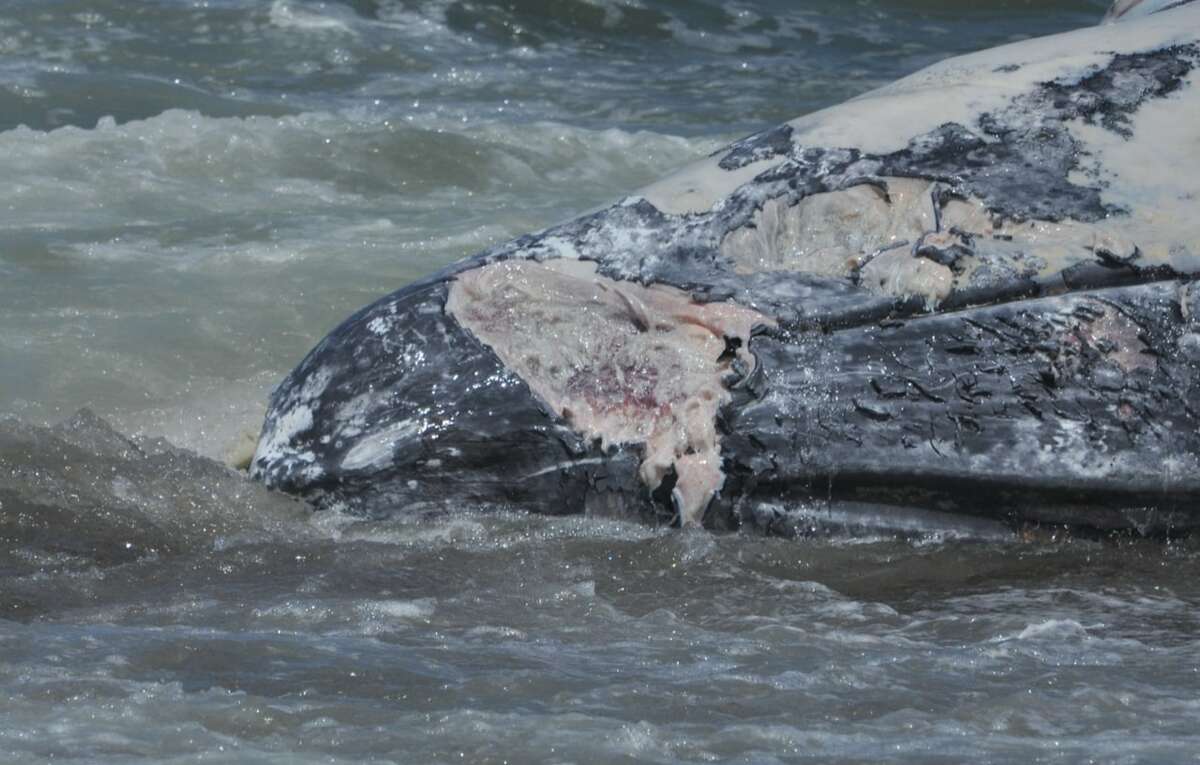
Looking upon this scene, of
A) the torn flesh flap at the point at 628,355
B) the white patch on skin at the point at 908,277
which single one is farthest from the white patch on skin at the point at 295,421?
the white patch on skin at the point at 908,277

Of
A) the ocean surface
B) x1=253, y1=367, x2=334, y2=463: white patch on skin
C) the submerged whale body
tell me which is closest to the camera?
the ocean surface

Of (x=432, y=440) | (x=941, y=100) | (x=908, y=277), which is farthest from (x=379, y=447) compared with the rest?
(x=941, y=100)

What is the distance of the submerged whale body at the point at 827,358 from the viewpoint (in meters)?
3.70

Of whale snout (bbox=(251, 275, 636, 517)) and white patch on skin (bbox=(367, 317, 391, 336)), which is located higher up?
white patch on skin (bbox=(367, 317, 391, 336))

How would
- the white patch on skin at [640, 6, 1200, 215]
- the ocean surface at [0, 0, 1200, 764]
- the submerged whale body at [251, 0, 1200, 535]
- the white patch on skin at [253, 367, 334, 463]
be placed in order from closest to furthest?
the ocean surface at [0, 0, 1200, 764], the submerged whale body at [251, 0, 1200, 535], the white patch on skin at [253, 367, 334, 463], the white patch on skin at [640, 6, 1200, 215]

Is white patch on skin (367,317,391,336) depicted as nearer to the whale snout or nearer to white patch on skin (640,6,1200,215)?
the whale snout

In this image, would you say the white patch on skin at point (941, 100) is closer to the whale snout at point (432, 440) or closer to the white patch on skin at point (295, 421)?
the whale snout at point (432, 440)

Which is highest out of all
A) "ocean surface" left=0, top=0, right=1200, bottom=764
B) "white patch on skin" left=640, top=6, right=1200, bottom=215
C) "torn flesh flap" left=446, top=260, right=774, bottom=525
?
"white patch on skin" left=640, top=6, right=1200, bottom=215

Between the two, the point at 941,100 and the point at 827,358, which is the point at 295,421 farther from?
the point at 941,100

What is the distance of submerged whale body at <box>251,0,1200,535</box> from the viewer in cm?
370

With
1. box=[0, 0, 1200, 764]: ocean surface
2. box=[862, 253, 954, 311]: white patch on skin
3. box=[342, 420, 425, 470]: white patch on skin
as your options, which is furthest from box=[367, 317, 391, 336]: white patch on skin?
box=[862, 253, 954, 311]: white patch on skin

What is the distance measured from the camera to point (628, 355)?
379 cm

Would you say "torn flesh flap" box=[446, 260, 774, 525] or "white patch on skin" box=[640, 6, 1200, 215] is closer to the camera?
"torn flesh flap" box=[446, 260, 774, 525]

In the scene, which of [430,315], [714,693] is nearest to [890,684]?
[714,693]
